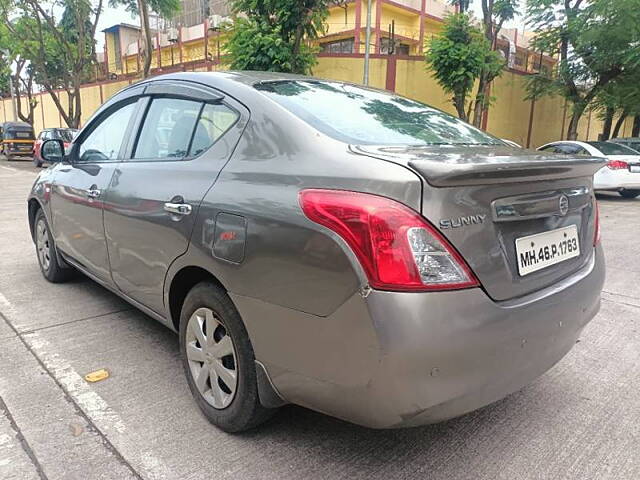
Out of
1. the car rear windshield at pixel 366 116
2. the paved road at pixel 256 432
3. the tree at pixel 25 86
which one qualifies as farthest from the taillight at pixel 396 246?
the tree at pixel 25 86

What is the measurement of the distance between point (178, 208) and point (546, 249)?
164cm

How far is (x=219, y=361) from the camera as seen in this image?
2.35 m

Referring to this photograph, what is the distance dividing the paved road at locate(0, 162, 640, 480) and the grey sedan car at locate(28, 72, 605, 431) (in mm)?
233

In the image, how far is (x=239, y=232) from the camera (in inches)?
82.3

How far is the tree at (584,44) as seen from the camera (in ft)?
48.8

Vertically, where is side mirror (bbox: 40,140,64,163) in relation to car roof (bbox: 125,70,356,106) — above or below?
below

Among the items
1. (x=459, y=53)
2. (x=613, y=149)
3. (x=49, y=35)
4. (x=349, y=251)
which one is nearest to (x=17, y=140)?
(x=49, y=35)

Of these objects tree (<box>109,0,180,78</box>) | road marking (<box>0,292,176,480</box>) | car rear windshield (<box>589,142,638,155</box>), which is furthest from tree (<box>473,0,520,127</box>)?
road marking (<box>0,292,176,480</box>)

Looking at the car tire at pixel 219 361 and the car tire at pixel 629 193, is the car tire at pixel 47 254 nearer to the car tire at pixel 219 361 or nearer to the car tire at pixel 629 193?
the car tire at pixel 219 361

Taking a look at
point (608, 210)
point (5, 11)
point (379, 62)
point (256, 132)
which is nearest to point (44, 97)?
point (5, 11)

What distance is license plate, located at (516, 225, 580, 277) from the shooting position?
197 centimetres

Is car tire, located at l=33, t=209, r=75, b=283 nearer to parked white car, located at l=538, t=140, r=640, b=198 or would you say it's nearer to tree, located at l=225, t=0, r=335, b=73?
tree, located at l=225, t=0, r=335, b=73

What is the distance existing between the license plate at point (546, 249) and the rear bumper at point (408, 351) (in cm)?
12

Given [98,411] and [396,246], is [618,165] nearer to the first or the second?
[396,246]
